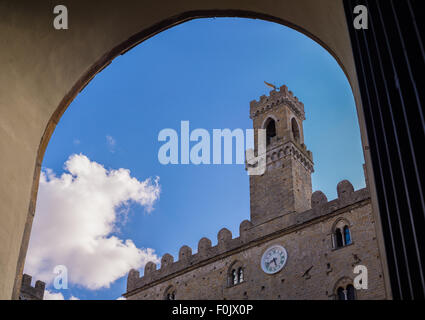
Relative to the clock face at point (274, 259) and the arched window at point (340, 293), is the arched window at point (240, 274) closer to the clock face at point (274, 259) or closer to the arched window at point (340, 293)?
the clock face at point (274, 259)

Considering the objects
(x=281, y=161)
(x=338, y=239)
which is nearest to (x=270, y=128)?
(x=281, y=161)

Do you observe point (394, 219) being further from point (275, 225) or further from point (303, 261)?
point (275, 225)

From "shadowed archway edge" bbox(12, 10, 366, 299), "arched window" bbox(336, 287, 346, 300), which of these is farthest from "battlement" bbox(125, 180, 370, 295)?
"shadowed archway edge" bbox(12, 10, 366, 299)

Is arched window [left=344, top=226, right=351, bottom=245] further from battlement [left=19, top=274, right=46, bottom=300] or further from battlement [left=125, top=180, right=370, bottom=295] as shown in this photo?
battlement [left=19, top=274, right=46, bottom=300]

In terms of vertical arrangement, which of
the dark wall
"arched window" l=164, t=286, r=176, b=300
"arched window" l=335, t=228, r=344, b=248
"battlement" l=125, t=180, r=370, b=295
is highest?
"battlement" l=125, t=180, r=370, b=295

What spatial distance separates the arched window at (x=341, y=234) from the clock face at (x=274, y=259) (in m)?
2.13

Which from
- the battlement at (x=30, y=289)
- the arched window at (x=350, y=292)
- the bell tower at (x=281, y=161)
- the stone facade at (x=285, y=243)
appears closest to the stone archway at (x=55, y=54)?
the stone facade at (x=285, y=243)

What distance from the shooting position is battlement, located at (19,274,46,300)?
21422 mm

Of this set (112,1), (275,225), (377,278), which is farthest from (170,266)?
(112,1)

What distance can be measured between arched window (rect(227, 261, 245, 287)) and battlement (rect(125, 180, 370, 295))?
0.61 metres

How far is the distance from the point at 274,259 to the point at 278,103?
922cm

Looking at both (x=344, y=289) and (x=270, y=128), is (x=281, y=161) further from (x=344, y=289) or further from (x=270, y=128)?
(x=344, y=289)

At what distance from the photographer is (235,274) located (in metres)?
23.4
